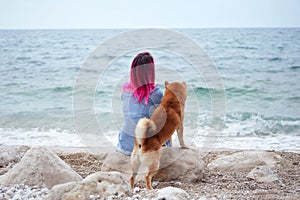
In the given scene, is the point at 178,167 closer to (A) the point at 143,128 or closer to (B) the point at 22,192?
(A) the point at 143,128

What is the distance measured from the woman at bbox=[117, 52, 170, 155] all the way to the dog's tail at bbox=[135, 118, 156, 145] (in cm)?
74

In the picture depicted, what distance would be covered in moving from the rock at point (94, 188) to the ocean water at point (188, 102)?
484 cm

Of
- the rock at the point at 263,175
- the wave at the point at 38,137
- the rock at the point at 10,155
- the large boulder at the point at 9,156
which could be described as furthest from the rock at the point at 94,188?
the wave at the point at 38,137

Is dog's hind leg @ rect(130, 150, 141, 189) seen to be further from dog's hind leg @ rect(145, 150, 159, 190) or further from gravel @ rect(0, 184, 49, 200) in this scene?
gravel @ rect(0, 184, 49, 200)

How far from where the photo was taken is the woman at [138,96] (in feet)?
16.7

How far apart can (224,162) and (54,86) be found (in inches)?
465

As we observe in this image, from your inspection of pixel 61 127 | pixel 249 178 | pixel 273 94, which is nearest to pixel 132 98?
pixel 249 178

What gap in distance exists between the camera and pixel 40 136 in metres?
9.55

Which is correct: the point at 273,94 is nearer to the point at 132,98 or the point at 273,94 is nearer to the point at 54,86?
the point at 54,86

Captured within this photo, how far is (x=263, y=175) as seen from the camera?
5359mm

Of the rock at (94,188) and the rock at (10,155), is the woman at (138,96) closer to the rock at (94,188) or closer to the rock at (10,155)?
the rock at (94,188)

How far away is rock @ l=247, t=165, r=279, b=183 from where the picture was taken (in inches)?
207

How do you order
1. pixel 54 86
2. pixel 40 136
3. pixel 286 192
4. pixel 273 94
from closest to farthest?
1. pixel 286 192
2. pixel 40 136
3. pixel 273 94
4. pixel 54 86

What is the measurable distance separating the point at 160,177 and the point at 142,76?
1371 millimetres
